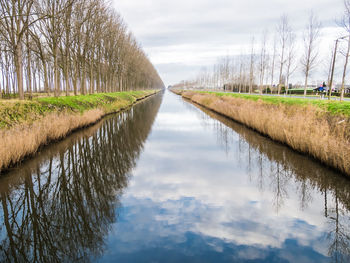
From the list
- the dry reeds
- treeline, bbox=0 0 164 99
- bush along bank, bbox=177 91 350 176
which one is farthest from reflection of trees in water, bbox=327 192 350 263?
treeline, bbox=0 0 164 99

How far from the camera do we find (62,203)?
4879 mm

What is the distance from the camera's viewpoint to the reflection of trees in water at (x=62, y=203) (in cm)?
352

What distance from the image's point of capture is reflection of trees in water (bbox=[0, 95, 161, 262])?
352 cm

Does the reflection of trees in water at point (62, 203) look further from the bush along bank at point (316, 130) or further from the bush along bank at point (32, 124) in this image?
the bush along bank at point (316, 130)

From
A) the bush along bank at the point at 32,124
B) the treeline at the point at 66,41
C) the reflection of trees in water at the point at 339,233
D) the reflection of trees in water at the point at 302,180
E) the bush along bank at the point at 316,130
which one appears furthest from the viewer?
the treeline at the point at 66,41

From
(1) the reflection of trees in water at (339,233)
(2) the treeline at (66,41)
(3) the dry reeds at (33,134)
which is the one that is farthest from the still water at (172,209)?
(2) the treeline at (66,41)

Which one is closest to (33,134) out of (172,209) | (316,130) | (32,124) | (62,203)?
(32,124)

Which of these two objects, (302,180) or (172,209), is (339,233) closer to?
(302,180)

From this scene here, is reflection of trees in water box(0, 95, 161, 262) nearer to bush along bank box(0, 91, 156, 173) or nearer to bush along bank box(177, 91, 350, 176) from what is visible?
bush along bank box(0, 91, 156, 173)

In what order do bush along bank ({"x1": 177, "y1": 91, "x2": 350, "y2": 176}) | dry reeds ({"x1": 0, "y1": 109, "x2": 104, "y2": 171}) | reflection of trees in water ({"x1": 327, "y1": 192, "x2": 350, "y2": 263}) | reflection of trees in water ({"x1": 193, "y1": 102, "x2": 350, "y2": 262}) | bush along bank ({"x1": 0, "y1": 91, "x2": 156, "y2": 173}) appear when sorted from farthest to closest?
1. bush along bank ({"x1": 177, "y1": 91, "x2": 350, "y2": 176})
2. bush along bank ({"x1": 0, "y1": 91, "x2": 156, "y2": 173})
3. dry reeds ({"x1": 0, "y1": 109, "x2": 104, "y2": 171})
4. reflection of trees in water ({"x1": 193, "y1": 102, "x2": 350, "y2": 262})
5. reflection of trees in water ({"x1": 327, "y1": 192, "x2": 350, "y2": 263})

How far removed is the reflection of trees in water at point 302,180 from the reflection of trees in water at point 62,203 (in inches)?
136

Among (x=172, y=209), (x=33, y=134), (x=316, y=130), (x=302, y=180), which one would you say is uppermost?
(x=316, y=130)

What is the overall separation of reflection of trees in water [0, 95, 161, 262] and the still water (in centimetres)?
2

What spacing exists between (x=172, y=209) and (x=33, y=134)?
18.7 ft
